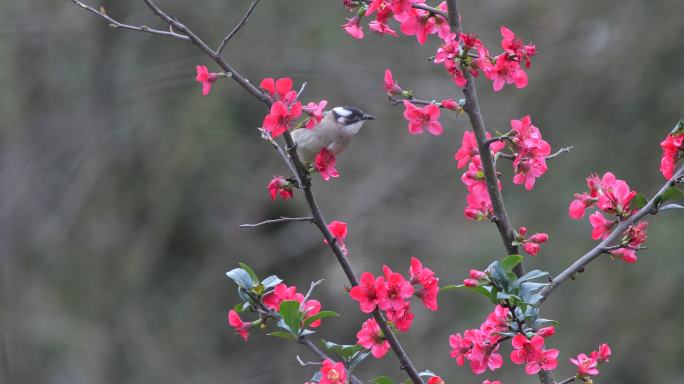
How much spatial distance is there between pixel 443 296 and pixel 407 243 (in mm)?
849

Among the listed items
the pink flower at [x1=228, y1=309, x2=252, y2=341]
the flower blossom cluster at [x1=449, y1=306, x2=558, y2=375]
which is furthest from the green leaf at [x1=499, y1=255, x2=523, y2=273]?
the pink flower at [x1=228, y1=309, x2=252, y2=341]

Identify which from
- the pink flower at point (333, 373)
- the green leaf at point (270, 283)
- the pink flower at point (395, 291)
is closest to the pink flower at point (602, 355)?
the pink flower at point (395, 291)

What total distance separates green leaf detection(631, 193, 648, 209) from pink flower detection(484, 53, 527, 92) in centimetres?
44

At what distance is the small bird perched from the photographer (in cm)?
359

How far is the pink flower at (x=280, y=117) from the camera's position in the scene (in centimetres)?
211

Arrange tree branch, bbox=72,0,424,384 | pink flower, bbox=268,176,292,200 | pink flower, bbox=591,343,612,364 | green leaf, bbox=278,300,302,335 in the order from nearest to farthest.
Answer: tree branch, bbox=72,0,424,384
green leaf, bbox=278,300,302,335
pink flower, bbox=591,343,612,364
pink flower, bbox=268,176,292,200

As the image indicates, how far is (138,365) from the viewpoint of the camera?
8.66 m

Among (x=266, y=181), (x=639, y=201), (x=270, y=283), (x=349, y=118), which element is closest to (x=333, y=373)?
(x=270, y=283)

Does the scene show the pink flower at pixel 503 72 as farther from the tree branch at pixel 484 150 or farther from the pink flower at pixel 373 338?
the pink flower at pixel 373 338

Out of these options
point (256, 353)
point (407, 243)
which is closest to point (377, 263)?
point (407, 243)

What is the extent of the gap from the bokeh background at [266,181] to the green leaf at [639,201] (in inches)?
190

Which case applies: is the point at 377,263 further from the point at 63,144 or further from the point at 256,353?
the point at 63,144

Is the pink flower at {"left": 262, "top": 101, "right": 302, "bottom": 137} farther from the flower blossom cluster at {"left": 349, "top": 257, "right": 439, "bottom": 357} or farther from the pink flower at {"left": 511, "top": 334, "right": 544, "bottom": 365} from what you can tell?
the pink flower at {"left": 511, "top": 334, "right": 544, "bottom": 365}

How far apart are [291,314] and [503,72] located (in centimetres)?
85
